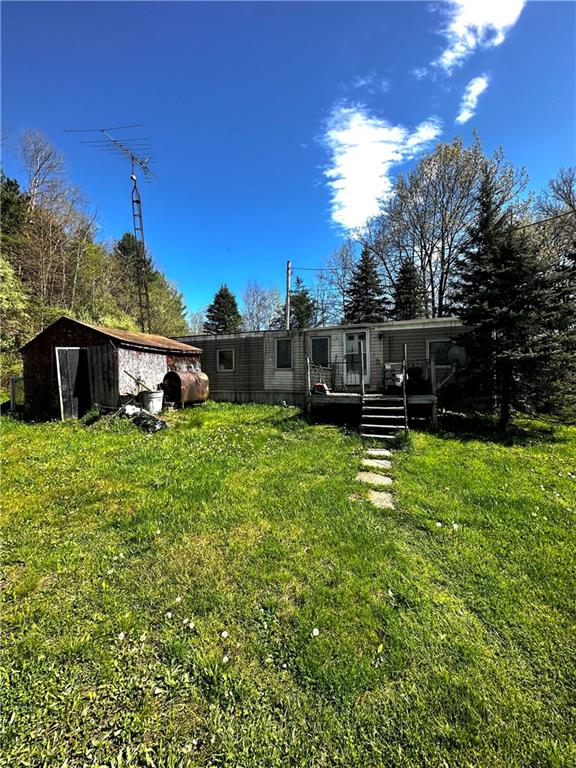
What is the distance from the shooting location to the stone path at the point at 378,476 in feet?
13.9

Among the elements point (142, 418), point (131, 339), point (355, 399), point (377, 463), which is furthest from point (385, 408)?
point (131, 339)

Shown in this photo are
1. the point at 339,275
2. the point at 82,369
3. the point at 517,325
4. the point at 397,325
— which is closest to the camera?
the point at 517,325

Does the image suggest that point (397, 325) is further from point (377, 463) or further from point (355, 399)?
point (377, 463)

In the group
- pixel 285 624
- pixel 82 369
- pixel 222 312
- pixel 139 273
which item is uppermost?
pixel 222 312

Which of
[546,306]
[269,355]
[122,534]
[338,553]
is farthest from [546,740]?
[269,355]

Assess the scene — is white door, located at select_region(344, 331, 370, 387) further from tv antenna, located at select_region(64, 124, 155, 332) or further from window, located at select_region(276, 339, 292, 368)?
tv antenna, located at select_region(64, 124, 155, 332)

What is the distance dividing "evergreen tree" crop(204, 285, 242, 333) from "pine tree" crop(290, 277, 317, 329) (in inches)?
253

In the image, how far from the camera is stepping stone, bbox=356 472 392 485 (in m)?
4.85

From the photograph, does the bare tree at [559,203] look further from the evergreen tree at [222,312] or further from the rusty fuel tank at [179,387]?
the evergreen tree at [222,312]

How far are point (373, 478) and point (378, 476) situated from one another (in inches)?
5.4

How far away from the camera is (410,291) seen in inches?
859

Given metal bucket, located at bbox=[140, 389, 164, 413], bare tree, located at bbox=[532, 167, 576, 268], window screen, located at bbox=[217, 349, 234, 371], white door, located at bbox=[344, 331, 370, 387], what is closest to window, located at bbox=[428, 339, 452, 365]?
white door, located at bbox=[344, 331, 370, 387]

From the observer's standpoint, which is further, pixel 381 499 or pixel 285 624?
pixel 381 499

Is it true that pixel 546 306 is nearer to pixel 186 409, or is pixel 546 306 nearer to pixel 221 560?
pixel 221 560
